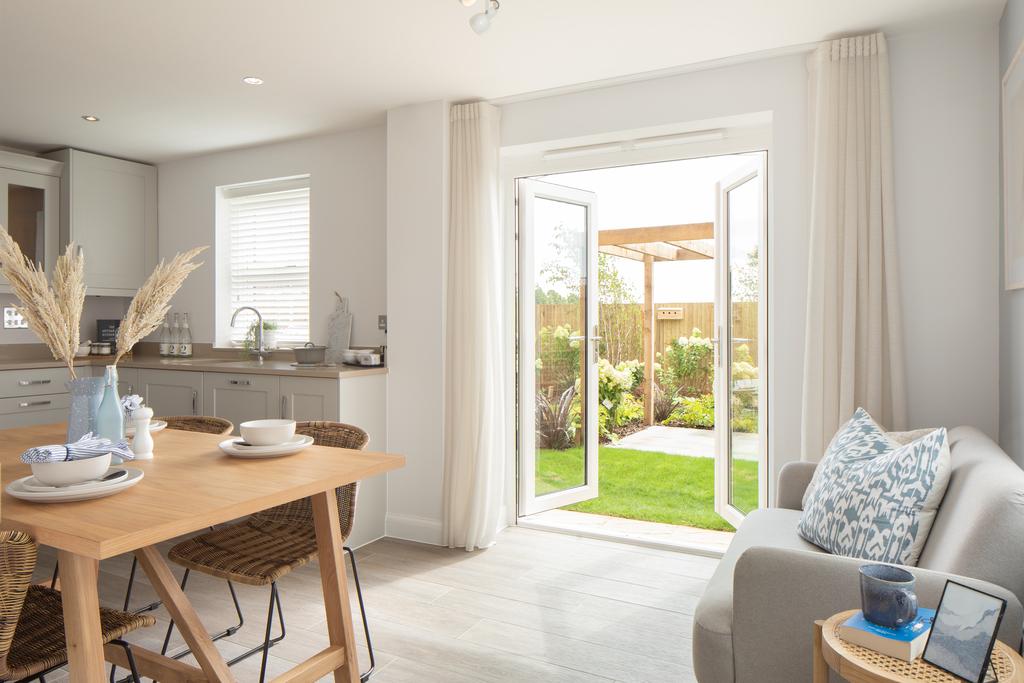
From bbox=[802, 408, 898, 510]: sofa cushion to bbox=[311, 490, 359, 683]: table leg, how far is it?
1560 millimetres

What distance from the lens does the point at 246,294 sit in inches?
199

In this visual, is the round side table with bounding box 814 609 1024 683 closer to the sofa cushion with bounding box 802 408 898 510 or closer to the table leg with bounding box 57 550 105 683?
the sofa cushion with bounding box 802 408 898 510

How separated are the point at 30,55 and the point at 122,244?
211cm

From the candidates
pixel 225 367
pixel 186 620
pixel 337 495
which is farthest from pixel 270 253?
pixel 186 620

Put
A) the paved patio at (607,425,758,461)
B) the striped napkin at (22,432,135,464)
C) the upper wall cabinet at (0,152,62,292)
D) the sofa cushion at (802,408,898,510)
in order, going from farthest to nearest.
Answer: the paved patio at (607,425,758,461) → the upper wall cabinet at (0,152,62,292) → the sofa cushion at (802,408,898,510) → the striped napkin at (22,432,135,464)

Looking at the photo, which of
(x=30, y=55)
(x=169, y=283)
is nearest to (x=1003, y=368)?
(x=169, y=283)

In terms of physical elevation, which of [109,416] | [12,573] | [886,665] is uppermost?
[109,416]

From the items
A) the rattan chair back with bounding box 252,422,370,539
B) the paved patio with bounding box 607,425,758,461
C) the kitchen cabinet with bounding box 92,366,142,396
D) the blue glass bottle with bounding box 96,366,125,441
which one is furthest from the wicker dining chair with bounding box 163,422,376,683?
the paved patio with bounding box 607,425,758,461

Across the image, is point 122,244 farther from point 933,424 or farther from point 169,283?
point 933,424

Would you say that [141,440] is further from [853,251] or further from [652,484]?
[652,484]

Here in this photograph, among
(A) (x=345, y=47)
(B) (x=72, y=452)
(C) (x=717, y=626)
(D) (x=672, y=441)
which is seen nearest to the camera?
(B) (x=72, y=452)

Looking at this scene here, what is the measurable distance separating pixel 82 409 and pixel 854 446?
7.91 feet

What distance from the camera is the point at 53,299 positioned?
6.25 feet

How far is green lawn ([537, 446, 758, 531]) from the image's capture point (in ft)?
14.0
